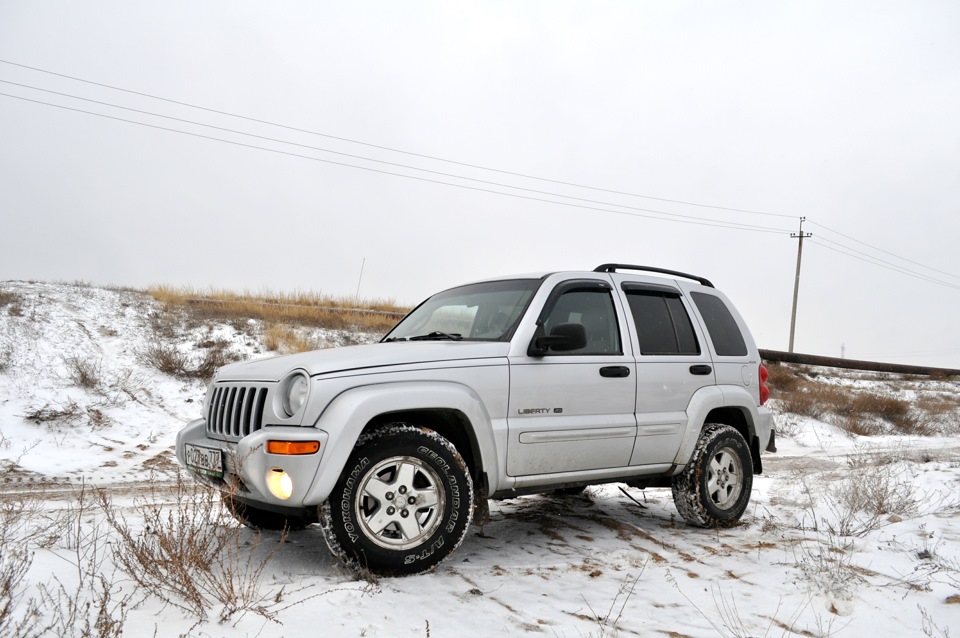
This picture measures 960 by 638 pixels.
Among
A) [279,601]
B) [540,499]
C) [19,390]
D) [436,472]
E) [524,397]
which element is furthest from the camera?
[19,390]

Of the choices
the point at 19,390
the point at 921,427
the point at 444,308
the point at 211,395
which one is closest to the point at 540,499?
the point at 444,308

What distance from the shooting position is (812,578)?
390 centimetres

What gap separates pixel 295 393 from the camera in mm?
3635

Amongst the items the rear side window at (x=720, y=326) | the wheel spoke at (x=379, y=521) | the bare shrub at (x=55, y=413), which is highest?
the rear side window at (x=720, y=326)

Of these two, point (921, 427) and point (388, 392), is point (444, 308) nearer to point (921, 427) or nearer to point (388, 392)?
point (388, 392)

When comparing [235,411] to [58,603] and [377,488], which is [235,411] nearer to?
[377,488]

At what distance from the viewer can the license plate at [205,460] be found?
3.84 meters

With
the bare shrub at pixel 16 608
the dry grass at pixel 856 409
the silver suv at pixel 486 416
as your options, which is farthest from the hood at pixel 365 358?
the dry grass at pixel 856 409

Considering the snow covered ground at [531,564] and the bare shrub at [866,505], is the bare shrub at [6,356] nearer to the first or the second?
the snow covered ground at [531,564]

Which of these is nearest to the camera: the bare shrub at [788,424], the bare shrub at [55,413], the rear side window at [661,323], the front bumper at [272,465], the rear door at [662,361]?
the front bumper at [272,465]

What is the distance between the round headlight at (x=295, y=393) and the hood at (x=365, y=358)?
2.4 inches

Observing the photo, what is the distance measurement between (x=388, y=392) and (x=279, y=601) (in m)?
1.12

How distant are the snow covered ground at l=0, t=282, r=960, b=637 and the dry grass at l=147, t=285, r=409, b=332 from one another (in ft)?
24.3

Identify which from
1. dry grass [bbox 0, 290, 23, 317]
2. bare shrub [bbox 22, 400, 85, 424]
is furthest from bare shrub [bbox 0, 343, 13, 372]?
dry grass [bbox 0, 290, 23, 317]
